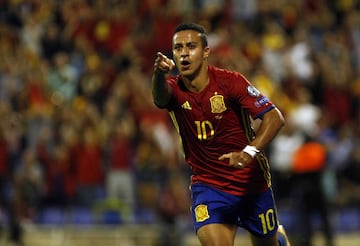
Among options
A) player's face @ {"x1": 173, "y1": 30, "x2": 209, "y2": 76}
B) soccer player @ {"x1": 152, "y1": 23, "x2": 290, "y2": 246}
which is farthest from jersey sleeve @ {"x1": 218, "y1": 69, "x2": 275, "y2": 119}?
player's face @ {"x1": 173, "y1": 30, "x2": 209, "y2": 76}

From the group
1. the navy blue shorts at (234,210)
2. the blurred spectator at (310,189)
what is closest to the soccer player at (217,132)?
the navy blue shorts at (234,210)

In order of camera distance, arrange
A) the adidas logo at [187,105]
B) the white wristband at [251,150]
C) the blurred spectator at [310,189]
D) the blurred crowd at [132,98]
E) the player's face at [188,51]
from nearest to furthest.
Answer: the white wristband at [251,150], the player's face at [188,51], the adidas logo at [187,105], the blurred spectator at [310,189], the blurred crowd at [132,98]

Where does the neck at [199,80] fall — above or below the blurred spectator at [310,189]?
above

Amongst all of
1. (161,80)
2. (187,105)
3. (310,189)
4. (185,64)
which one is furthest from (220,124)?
(310,189)

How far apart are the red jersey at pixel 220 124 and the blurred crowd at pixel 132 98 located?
569 centimetres

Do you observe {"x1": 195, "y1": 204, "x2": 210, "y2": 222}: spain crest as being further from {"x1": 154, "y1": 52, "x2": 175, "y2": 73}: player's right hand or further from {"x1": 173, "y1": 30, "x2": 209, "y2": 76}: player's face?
{"x1": 154, "y1": 52, "x2": 175, "y2": 73}: player's right hand

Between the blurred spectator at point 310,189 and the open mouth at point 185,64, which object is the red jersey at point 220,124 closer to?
the open mouth at point 185,64

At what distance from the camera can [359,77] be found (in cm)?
1773

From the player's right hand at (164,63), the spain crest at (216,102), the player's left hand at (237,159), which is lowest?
the player's left hand at (237,159)

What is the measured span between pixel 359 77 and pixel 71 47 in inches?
218

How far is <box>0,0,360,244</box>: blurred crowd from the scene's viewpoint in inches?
565

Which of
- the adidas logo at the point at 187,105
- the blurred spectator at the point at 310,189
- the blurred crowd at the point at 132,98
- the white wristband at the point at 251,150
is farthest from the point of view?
the blurred crowd at the point at 132,98

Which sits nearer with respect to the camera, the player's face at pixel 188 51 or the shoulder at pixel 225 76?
the player's face at pixel 188 51

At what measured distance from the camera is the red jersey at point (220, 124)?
25.3ft
